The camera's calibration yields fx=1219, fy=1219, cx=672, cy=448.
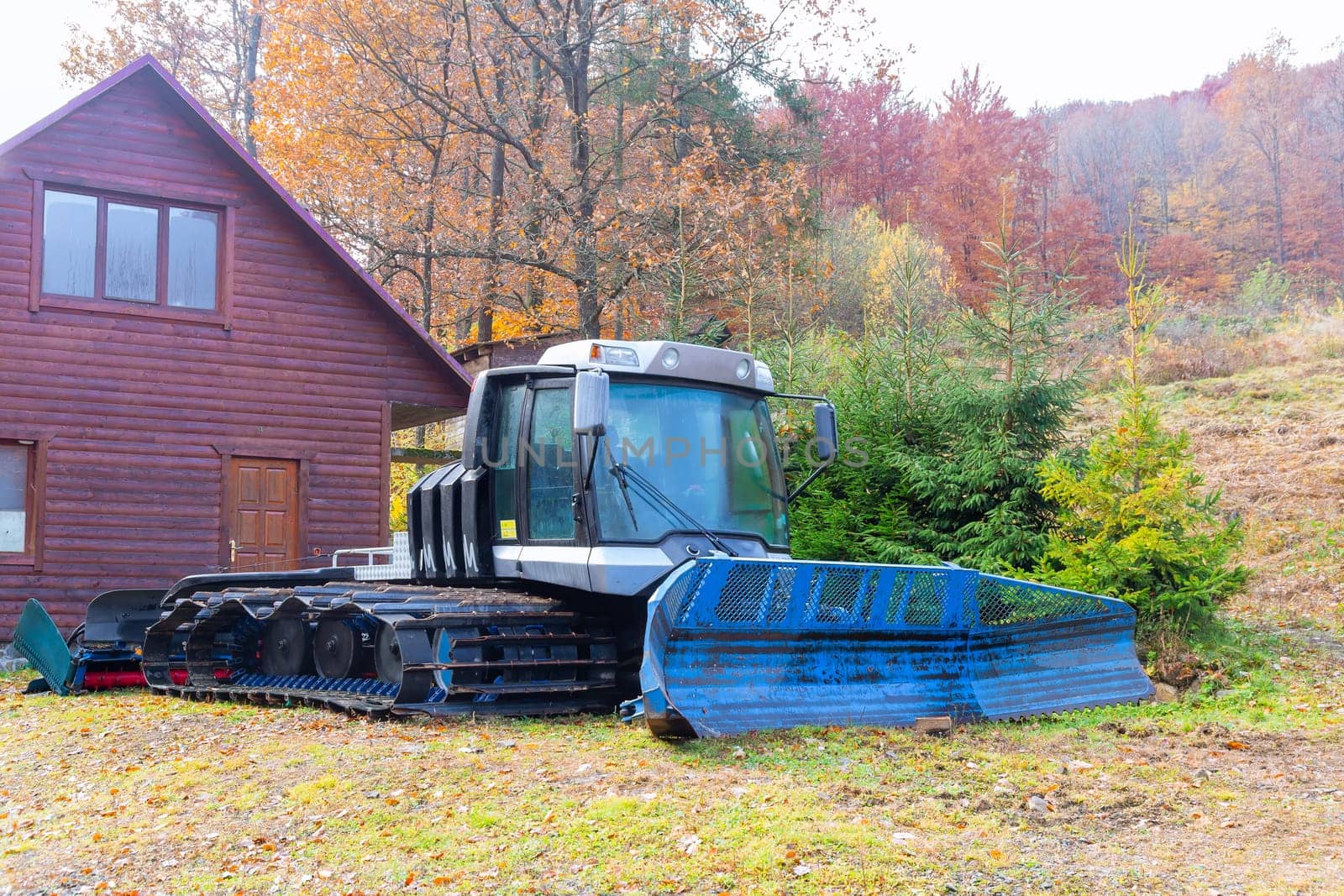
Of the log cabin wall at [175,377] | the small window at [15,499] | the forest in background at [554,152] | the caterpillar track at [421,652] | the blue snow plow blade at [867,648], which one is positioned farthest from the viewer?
the forest in background at [554,152]

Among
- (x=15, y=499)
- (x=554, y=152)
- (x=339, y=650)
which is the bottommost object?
(x=339, y=650)

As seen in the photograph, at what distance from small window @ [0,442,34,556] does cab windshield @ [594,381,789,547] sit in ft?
32.8

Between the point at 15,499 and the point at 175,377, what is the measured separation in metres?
2.43

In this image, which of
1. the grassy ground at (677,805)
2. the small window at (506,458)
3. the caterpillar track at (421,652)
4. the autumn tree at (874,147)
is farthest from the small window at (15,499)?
the autumn tree at (874,147)

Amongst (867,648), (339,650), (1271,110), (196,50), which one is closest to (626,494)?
(867,648)

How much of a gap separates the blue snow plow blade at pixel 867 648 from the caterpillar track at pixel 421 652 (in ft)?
4.92

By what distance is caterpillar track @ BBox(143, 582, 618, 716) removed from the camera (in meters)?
8.34

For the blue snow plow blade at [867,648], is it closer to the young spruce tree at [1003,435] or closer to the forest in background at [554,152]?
the young spruce tree at [1003,435]

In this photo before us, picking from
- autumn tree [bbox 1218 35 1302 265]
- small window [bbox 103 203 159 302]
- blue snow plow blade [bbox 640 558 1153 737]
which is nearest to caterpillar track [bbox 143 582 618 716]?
blue snow plow blade [bbox 640 558 1153 737]

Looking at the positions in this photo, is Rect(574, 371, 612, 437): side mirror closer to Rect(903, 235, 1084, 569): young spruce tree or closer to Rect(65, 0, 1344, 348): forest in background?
Rect(903, 235, 1084, 569): young spruce tree

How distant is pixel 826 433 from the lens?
374 inches

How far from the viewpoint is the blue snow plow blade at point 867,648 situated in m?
7.36

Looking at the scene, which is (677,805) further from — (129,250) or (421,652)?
(129,250)

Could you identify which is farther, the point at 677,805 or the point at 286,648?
the point at 286,648
